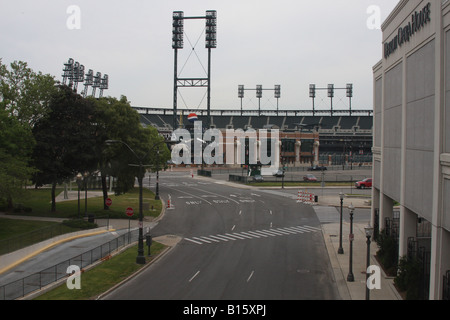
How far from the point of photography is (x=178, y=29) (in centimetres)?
9356

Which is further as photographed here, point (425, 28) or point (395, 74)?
point (395, 74)

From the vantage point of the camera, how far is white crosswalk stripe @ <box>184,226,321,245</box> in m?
34.1

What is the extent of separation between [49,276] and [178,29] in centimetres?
7842

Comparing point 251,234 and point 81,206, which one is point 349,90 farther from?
point 251,234

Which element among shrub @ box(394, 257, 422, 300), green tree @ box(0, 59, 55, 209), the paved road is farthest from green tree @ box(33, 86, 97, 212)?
shrub @ box(394, 257, 422, 300)

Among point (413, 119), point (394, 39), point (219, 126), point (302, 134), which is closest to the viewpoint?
point (413, 119)

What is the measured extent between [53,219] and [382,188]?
29.0 metres

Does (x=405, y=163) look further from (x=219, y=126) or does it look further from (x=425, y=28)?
(x=219, y=126)

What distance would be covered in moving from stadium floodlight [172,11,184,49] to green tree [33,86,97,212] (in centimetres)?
5432

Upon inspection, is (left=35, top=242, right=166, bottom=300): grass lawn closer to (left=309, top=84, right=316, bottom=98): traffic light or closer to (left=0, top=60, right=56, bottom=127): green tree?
(left=0, top=60, right=56, bottom=127): green tree

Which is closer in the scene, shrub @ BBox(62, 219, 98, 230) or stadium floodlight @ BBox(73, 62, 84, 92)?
shrub @ BBox(62, 219, 98, 230)

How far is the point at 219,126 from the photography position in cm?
15612

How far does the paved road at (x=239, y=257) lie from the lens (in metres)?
21.5

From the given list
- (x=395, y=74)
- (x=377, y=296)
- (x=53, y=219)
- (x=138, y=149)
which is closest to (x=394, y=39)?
(x=395, y=74)
